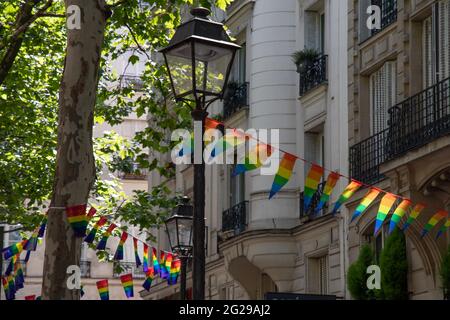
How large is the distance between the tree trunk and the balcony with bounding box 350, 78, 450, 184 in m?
6.39

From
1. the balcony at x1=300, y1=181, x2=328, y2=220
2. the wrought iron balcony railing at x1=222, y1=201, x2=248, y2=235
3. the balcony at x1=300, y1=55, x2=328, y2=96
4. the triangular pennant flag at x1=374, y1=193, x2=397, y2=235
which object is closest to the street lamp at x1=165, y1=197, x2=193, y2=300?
the triangular pennant flag at x1=374, y1=193, x2=397, y2=235

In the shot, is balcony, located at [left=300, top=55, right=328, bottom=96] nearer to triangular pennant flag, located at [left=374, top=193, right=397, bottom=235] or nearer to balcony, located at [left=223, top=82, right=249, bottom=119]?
balcony, located at [left=223, top=82, right=249, bottom=119]

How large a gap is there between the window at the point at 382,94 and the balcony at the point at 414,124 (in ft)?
1.79

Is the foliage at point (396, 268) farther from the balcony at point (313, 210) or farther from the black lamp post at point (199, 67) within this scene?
the black lamp post at point (199, 67)

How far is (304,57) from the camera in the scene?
29547 millimetres

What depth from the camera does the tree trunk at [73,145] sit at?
1697 cm

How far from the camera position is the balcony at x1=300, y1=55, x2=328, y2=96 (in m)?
29.0

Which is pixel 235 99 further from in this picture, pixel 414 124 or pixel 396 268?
pixel 414 124

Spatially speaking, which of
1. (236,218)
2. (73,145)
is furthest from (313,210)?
(73,145)

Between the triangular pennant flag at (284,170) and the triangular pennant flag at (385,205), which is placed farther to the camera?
the triangular pennant flag at (385,205)

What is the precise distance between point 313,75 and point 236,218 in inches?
182

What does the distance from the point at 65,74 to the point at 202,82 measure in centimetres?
334

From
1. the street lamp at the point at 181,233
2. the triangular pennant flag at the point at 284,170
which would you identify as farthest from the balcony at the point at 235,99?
the triangular pennant flag at the point at 284,170

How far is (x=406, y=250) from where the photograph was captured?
24.6 meters
